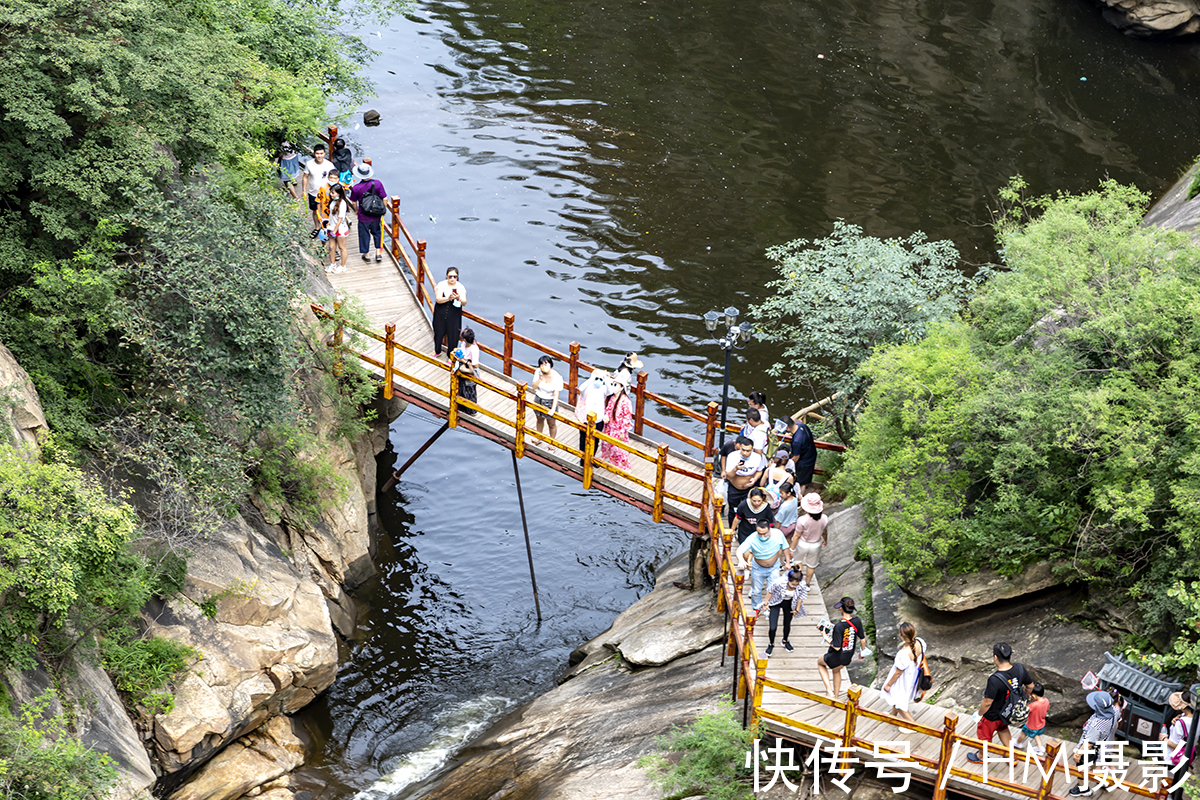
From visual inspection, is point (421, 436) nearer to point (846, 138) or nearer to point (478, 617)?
point (478, 617)

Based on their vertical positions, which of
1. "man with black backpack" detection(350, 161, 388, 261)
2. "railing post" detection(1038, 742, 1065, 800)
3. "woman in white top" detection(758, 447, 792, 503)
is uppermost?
"man with black backpack" detection(350, 161, 388, 261)

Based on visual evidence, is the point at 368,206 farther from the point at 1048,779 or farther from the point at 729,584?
the point at 1048,779

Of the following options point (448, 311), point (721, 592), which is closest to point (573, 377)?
point (448, 311)

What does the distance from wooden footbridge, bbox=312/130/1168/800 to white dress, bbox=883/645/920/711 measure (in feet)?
0.93

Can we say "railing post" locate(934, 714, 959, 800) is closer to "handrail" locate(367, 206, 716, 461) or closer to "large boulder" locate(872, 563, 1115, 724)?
"large boulder" locate(872, 563, 1115, 724)

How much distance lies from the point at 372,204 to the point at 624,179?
15483 mm

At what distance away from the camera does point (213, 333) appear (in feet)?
57.0

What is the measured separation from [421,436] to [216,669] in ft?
38.5

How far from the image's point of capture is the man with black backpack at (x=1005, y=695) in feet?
43.9

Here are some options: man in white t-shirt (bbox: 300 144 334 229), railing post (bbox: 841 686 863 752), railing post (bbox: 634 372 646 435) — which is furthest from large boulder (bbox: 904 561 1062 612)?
man in white t-shirt (bbox: 300 144 334 229)

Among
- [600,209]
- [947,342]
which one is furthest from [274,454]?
[600,209]

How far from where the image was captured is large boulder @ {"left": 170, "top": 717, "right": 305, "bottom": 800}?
54.0 feet

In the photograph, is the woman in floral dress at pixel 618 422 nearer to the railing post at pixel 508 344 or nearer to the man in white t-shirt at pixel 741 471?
the man in white t-shirt at pixel 741 471

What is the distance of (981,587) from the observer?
Result: 15586mm
